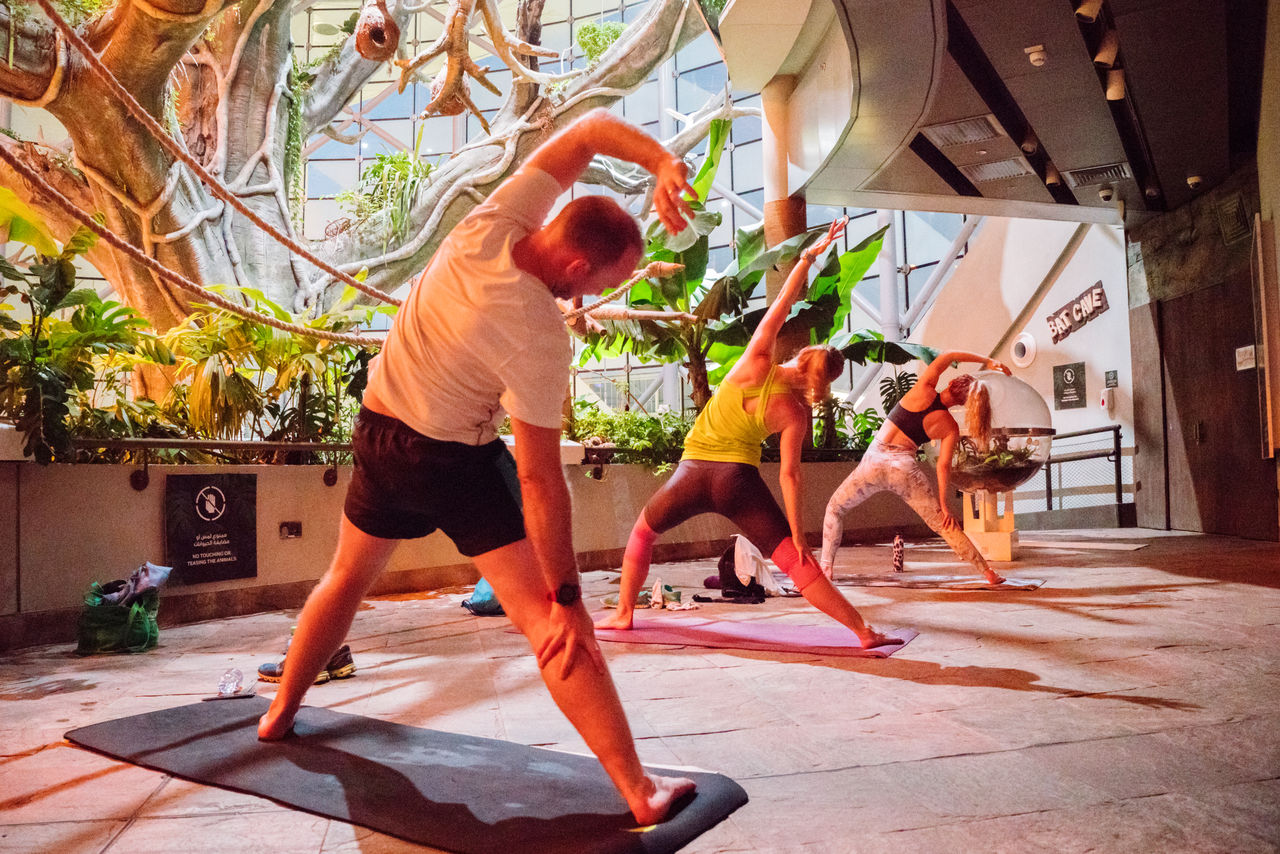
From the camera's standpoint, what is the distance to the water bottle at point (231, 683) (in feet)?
11.3

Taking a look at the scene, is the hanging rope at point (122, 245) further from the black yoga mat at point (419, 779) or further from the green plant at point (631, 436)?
the green plant at point (631, 436)

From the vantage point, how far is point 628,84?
53.6ft

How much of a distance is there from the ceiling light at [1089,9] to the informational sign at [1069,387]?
8.23 metres

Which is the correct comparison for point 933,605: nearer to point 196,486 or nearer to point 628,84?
point 196,486

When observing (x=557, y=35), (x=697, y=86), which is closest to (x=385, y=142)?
(x=557, y=35)

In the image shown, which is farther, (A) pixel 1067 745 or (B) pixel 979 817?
(A) pixel 1067 745

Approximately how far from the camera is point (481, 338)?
204 centimetres

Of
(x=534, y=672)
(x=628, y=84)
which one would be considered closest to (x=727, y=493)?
(x=534, y=672)

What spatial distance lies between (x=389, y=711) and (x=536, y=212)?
2109mm

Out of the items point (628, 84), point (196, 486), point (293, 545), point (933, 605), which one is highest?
point (628, 84)

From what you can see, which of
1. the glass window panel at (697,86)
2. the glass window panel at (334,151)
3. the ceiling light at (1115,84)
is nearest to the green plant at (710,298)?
the ceiling light at (1115,84)

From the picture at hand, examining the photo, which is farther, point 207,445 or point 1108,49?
point 1108,49

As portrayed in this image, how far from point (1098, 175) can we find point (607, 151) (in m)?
10.3

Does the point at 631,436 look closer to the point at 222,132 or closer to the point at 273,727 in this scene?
the point at 273,727
